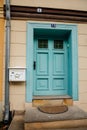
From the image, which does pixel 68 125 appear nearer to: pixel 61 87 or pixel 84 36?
pixel 61 87

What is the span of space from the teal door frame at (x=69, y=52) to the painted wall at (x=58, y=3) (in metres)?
0.51

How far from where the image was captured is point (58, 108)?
416 cm

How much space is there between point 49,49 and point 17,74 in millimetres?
1245

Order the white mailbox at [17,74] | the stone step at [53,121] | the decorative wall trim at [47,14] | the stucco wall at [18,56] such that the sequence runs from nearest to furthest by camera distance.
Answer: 1. the stone step at [53,121]
2. the white mailbox at [17,74]
3. the stucco wall at [18,56]
4. the decorative wall trim at [47,14]

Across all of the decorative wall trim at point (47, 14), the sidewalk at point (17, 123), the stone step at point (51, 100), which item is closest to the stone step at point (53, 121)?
the sidewalk at point (17, 123)

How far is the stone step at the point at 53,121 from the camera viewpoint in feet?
11.1

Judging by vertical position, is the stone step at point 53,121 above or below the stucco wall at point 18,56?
below

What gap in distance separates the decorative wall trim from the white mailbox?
1360 millimetres

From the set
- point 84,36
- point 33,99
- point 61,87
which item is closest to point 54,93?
point 61,87

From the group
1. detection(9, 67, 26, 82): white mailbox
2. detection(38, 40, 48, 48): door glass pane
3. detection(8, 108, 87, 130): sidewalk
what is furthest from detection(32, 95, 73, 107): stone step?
detection(38, 40, 48, 48): door glass pane

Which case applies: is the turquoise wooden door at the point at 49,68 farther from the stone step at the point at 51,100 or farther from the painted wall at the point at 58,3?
the painted wall at the point at 58,3

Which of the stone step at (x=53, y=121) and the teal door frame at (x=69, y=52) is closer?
the stone step at (x=53, y=121)

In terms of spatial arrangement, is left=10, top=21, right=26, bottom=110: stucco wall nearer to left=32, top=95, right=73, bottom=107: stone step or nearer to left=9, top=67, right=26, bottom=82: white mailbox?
left=9, top=67, right=26, bottom=82: white mailbox

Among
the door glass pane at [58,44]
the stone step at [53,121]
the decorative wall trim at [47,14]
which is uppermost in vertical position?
the decorative wall trim at [47,14]
